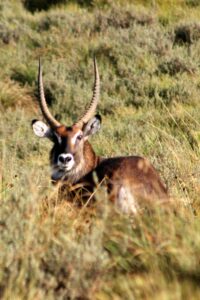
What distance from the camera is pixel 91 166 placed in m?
7.09

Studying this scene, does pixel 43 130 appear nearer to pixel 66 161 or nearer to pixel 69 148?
pixel 69 148

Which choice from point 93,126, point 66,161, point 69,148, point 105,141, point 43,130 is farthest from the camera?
point 105,141

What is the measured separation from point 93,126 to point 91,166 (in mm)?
588

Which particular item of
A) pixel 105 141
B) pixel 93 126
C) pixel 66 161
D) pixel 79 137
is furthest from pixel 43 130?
pixel 105 141

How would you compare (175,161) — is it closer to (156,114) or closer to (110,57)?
(156,114)

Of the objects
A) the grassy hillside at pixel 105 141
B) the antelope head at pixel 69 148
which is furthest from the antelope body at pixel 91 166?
the grassy hillside at pixel 105 141

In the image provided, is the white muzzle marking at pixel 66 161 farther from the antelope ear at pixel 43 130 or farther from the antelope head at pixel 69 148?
the antelope ear at pixel 43 130

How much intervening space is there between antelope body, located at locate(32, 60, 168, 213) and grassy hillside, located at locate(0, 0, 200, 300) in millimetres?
235

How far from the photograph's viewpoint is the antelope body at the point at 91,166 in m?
5.09

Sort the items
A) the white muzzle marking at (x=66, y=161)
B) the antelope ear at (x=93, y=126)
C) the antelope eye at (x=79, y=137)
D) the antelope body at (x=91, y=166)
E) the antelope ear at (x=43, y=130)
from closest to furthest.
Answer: the antelope body at (x=91, y=166) → the white muzzle marking at (x=66, y=161) → the antelope eye at (x=79, y=137) → the antelope ear at (x=43, y=130) → the antelope ear at (x=93, y=126)

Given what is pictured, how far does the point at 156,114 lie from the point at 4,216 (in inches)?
326

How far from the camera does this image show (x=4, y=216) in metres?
3.80

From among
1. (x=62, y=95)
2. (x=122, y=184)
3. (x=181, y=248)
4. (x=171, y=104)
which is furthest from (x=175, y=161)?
(x=62, y=95)

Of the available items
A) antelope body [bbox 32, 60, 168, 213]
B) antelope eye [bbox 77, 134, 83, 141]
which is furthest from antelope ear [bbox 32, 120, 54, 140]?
antelope eye [bbox 77, 134, 83, 141]
